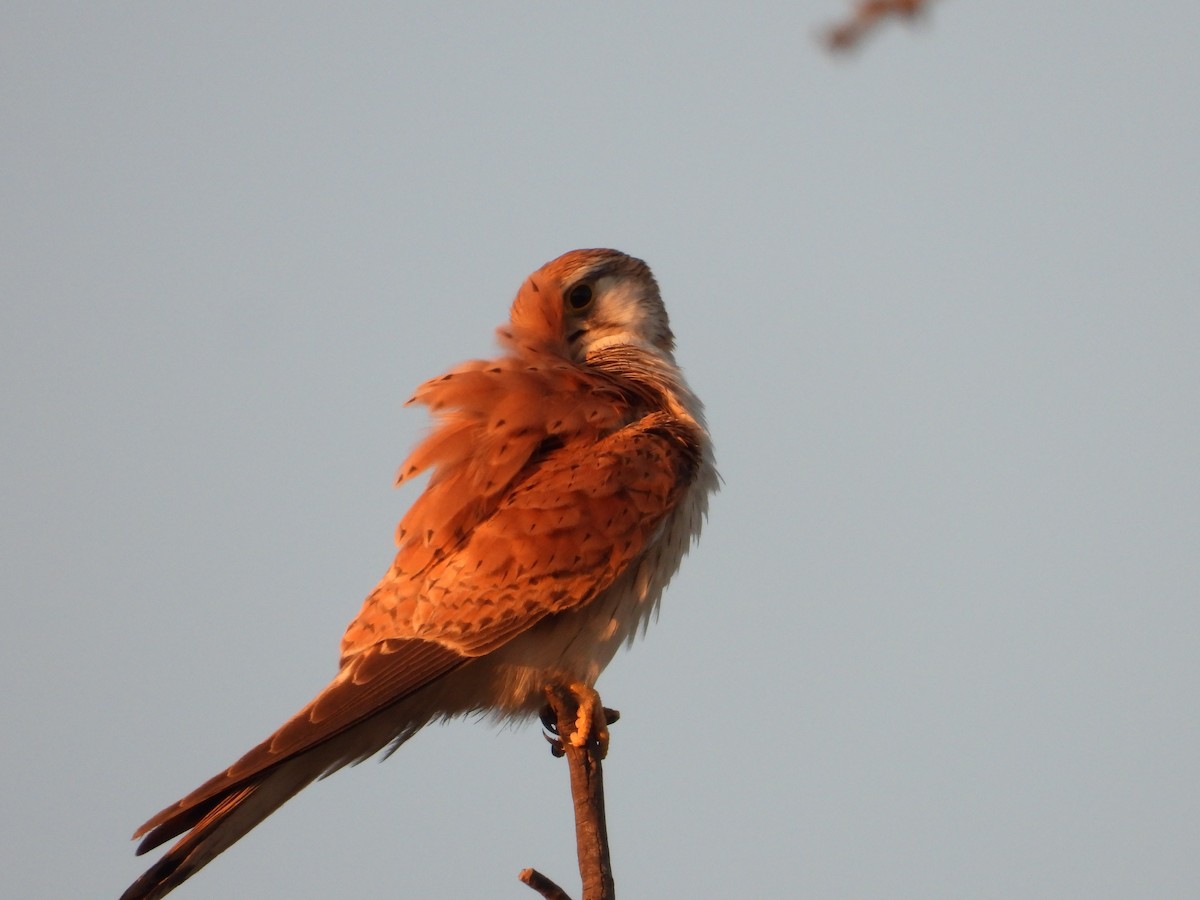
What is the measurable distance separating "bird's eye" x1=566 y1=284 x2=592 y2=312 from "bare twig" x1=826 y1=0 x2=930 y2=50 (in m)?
2.40

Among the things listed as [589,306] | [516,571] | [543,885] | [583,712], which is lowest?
[543,885]

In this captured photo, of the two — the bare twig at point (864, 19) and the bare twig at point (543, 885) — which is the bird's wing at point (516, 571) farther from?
the bare twig at point (864, 19)

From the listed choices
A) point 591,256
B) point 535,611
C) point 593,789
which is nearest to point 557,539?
point 535,611

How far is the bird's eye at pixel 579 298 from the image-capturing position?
5.10 meters

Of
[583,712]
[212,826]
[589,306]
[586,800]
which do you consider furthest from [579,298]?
[212,826]

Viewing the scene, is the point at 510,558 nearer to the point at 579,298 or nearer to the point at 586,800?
the point at 586,800

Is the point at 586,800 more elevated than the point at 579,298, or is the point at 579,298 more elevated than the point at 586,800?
the point at 579,298

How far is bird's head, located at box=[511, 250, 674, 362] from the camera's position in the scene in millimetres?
4980

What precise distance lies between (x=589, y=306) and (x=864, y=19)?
2495mm

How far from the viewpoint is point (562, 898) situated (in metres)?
3.27

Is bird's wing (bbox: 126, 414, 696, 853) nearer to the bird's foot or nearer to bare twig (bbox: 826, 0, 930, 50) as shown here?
the bird's foot

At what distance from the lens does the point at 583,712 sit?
160 inches

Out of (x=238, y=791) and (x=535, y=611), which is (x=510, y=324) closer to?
(x=535, y=611)

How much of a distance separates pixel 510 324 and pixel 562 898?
2151 millimetres
